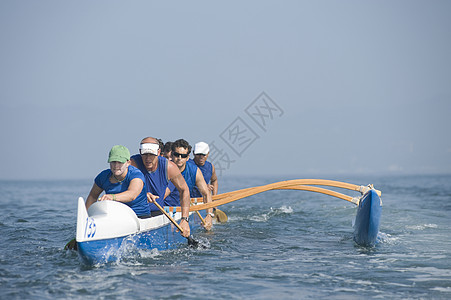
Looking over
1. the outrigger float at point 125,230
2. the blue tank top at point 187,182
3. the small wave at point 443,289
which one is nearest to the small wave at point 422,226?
the outrigger float at point 125,230

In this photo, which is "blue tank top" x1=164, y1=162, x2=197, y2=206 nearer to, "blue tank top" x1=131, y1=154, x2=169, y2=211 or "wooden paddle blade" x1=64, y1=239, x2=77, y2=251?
"blue tank top" x1=131, y1=154, x2=169, y2=211

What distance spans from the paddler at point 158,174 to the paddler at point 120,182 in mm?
619

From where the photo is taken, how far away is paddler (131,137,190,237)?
7.64 metres

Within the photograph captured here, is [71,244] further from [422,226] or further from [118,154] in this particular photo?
[422,226]

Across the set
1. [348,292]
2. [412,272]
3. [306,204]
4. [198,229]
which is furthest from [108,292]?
[306,204]

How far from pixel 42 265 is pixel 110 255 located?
1.10 m

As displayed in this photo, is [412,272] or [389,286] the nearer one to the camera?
[389,286]

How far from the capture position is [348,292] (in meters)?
5.64

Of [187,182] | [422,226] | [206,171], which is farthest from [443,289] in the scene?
[206,171]

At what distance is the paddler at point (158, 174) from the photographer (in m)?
7.64

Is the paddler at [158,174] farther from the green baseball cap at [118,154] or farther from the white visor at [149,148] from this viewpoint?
the green baseball cap at [118,154]

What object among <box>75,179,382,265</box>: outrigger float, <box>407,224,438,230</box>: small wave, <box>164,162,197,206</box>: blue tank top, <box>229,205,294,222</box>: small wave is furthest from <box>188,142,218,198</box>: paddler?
<box>407,224,438,230</box>: small wave

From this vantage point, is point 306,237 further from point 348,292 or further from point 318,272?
point 348,292

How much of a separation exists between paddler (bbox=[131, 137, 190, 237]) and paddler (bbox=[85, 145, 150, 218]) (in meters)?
0.62
